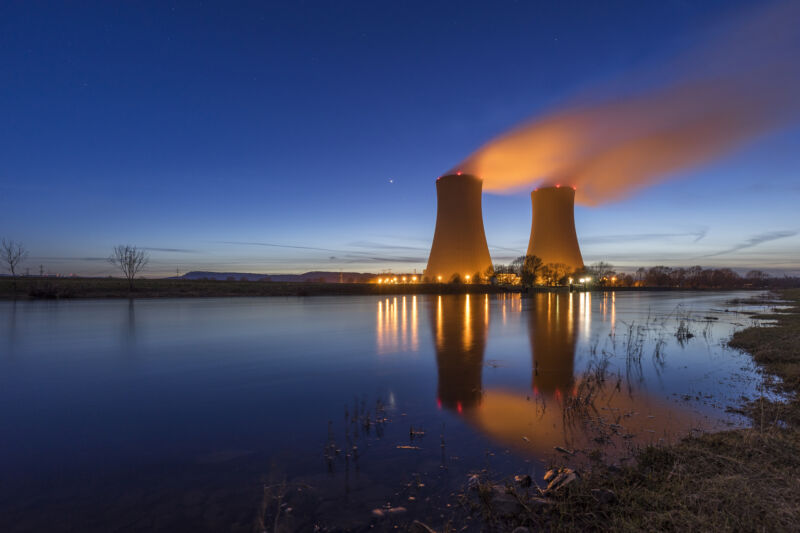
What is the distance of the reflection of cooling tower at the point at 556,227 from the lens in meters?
41.7

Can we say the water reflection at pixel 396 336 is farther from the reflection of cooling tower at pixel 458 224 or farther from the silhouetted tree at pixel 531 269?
the silhouetted tree at pixel 531 269

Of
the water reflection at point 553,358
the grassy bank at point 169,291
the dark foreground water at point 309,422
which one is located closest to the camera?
the dark foreground water at point 309,422

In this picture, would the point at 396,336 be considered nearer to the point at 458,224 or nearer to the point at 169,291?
the point at 458,224

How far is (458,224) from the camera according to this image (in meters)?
36.6

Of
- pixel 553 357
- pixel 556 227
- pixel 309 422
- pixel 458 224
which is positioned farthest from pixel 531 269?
pixel 309 422

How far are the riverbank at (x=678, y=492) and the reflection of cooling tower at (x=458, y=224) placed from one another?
3357cm

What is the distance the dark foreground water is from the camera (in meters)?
2.58

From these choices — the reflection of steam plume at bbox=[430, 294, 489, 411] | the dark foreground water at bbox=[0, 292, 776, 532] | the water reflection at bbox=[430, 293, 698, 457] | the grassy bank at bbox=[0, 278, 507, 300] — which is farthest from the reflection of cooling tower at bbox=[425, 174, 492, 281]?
the water reflection at bbox=[430, 293, 698, 457]

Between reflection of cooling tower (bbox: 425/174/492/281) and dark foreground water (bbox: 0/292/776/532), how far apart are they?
91.6 ft

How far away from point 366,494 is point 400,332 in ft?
29.9

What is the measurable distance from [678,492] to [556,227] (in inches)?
1690

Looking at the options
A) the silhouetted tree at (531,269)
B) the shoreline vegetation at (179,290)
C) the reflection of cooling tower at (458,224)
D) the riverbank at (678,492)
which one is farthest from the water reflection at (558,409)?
the silhouetted tree at (531,269)

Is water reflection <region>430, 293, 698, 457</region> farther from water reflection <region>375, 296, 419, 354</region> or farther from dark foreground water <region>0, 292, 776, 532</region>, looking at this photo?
water reflection <region>375, 296, 419, 354</region>

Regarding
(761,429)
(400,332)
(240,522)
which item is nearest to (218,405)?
(240,522)
